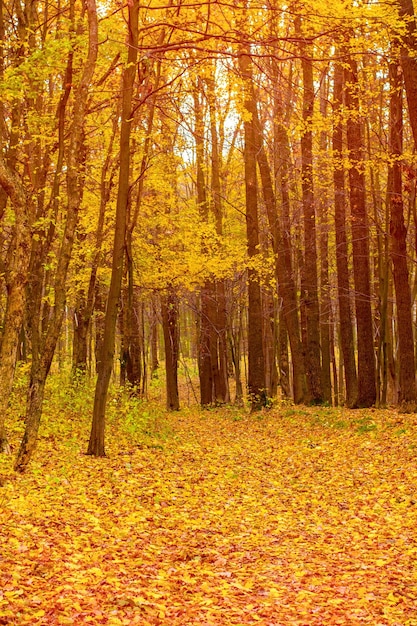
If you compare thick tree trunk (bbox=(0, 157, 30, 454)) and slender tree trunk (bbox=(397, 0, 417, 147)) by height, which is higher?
slender tree trunk (bbox=(397, 0, 417, 147))

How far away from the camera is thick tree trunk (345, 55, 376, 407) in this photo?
17.1 meters

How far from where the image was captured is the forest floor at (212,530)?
5559mm

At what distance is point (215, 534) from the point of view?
8172 mm

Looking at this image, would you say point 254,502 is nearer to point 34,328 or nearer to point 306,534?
point 306,534

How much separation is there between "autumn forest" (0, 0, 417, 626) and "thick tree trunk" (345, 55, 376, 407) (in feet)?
0.23

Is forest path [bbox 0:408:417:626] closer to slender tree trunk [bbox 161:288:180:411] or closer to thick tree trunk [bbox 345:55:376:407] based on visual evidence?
thick tree trunk [bbox 345:55:376:407]

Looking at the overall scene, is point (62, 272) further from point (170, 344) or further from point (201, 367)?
point (201, 367)

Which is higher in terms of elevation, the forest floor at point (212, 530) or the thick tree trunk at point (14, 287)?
the thick tree trunk at point (14, 287)

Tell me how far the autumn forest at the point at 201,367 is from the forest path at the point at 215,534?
0.04 m

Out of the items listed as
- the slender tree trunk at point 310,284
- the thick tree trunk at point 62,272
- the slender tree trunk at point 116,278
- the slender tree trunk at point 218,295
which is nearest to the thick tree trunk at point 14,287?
the thick tree trunk at point 62,272

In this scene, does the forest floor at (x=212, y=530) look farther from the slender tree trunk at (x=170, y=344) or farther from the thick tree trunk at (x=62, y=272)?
the slender tree trunk at (x=170, y=344)

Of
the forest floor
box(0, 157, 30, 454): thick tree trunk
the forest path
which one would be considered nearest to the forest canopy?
→ box(0, 157, 30, 454): thick tree trunk

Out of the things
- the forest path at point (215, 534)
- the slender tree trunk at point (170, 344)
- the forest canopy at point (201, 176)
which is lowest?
the forest path at point (215, 534)

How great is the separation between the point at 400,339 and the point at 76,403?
27.3 ft
